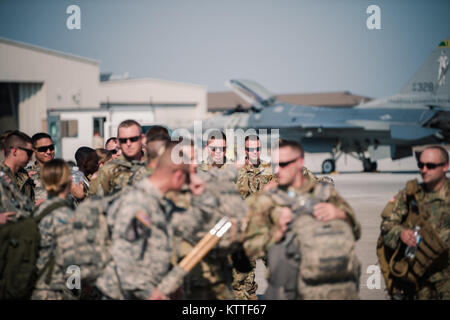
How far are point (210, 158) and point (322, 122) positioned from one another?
68.2 ft

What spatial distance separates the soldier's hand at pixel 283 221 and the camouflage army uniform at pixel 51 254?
5.50ft

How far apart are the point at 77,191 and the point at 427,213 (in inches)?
159

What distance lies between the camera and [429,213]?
13.8 ft

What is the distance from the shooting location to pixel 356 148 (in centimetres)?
2631

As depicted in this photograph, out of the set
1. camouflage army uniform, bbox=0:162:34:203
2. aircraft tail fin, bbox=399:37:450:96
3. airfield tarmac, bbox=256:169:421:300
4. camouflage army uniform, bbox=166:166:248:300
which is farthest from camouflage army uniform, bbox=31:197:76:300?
aircraft tail fin, bbox=399:37:450:96

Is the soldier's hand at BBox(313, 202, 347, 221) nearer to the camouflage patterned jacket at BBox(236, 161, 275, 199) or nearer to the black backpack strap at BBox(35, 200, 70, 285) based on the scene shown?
the black backpack strap at BBox(35, 200, 70, 285)

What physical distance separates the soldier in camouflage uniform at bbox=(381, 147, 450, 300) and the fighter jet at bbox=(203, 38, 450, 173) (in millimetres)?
21790

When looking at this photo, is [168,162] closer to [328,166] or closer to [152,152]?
[152,152]

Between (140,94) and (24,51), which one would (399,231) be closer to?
(24,51)

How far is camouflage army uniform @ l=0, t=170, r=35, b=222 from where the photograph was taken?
172 inches

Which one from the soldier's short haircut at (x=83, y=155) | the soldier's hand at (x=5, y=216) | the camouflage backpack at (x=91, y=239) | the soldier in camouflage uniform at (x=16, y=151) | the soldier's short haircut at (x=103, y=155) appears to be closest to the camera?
the camouflage backpack at (x=91, y=239)

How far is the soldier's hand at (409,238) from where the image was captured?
12.9 ft

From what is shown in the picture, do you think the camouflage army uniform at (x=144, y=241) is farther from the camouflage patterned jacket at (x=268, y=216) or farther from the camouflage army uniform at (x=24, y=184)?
the camouflage army uniform at (x=24, y=184)

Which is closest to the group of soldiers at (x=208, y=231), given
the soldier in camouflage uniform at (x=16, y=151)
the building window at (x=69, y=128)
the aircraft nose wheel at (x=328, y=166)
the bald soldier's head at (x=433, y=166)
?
the bald soldier's head at (x=433, y=166)
